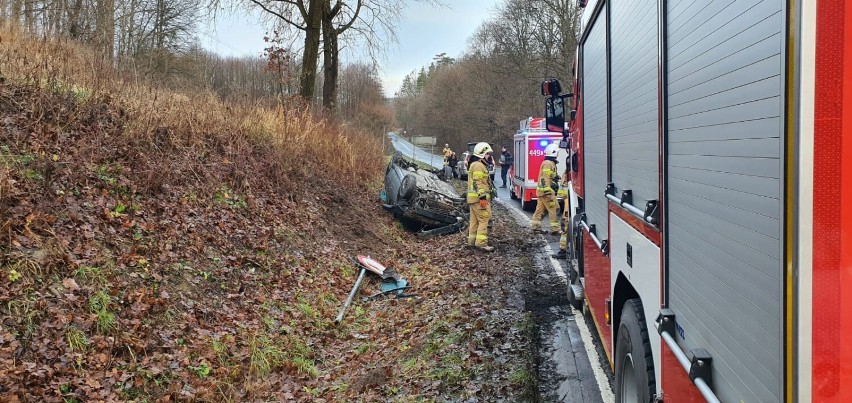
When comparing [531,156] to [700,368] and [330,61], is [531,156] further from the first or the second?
[700,368]

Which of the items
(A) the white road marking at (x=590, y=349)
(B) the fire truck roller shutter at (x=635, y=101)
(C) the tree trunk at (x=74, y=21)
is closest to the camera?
(B) the fire truck roller shutter at (x=635, y=101)

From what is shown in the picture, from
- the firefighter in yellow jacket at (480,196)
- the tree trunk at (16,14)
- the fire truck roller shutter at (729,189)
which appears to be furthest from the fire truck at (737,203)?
the tree trunk at (16,14)

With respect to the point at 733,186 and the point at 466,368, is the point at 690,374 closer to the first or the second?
the point at 733,186

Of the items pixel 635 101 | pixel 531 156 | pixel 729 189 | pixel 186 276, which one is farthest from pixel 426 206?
pixel 729 189

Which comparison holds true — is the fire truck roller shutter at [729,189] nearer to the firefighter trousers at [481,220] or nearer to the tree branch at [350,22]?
the firefighter trousers at [481,220]

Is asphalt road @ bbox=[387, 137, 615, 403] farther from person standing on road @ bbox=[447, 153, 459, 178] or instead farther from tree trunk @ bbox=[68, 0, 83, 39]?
person standing on road @ bbox=[447, 153, 459, 178]

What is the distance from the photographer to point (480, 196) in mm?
10273

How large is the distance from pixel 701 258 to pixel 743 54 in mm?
706

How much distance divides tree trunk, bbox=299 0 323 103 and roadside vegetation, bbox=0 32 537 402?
17.0 feet

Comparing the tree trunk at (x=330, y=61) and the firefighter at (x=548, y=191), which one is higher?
the tree trunk at (x=330, y=61)

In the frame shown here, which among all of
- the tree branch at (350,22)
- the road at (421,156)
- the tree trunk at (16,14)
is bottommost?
the road at (421,156)

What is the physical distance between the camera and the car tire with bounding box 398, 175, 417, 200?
480 inches

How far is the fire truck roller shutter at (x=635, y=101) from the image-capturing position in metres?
2.77

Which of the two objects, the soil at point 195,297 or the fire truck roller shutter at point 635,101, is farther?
the soil at point 195,297
